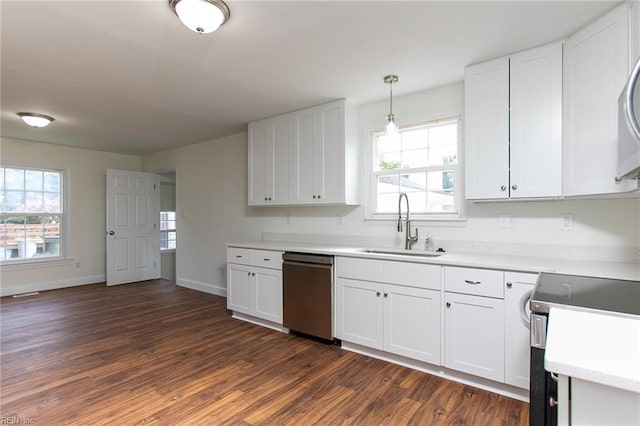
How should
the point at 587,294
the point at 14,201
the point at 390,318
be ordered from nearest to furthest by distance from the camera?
1. the point at 587,294
2. the point at 390,318
3. the point at 14,201

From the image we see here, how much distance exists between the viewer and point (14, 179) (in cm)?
497

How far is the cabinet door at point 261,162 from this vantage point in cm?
384

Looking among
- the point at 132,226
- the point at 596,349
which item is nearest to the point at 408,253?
the point at 596,349

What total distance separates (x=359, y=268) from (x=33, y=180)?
217 inches

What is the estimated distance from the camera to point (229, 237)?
4.79 meters

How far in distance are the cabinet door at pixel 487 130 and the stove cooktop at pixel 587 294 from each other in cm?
90

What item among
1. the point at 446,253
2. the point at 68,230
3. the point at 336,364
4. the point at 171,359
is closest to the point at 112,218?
the point at 68,230

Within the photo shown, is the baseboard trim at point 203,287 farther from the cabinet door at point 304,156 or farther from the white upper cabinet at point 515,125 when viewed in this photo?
the white upper cabinet at point 515,125

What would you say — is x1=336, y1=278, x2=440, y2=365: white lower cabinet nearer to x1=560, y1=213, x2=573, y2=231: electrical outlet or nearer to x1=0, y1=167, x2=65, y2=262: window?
x1=560, y1=213, x2=573, y2=231: electrical outlet

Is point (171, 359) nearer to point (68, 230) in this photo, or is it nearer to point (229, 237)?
point (229, 237)

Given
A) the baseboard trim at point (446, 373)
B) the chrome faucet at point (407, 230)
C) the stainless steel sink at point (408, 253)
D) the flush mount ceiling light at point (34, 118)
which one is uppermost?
the flush mount ceiling light at point (34, 118)

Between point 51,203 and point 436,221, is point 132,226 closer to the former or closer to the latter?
point 51,203

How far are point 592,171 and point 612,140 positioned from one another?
0.19 meters

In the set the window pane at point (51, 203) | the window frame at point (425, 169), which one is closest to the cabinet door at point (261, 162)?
the window frame at point (425, 169)
